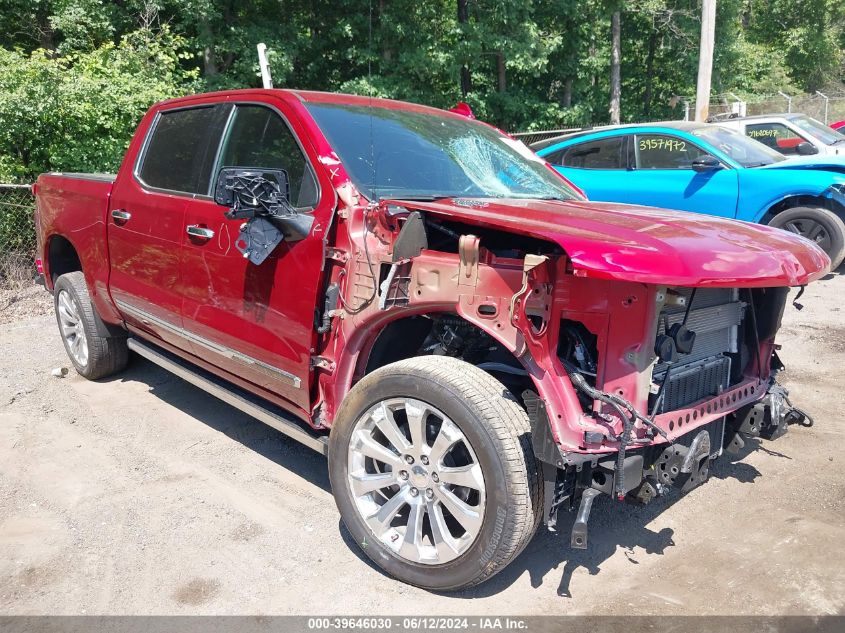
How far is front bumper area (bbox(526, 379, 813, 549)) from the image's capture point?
2.51 meters

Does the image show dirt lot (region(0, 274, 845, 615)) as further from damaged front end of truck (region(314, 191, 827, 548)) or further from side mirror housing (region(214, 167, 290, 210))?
side mirror housing (region(214, 167, 290, 210))

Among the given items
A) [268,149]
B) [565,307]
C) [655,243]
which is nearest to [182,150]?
[268,149]

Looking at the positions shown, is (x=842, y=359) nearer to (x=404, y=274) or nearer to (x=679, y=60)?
(x=404, y=274)

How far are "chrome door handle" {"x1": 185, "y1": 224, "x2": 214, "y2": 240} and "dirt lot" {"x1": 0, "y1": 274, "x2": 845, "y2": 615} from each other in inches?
53.3

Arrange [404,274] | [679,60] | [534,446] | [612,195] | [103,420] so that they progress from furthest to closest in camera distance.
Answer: [679,60], [612,195], [103,420], [404,274], [534,446]

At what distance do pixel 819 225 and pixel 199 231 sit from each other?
6810 mm

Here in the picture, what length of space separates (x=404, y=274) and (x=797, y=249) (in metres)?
1.63

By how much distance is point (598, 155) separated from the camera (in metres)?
9.07

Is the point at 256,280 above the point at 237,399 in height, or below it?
above

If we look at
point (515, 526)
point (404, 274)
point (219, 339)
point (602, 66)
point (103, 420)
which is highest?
point (602, 66)

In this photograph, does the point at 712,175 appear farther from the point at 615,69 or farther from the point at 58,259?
the point at 615,69

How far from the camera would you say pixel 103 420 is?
4809 mm

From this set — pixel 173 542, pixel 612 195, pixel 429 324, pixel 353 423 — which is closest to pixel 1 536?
pixel 173 542

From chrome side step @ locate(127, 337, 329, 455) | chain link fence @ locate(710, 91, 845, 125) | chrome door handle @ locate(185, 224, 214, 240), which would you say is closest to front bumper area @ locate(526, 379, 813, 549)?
chrome side step @ locate(127, 337, 329, 455)
